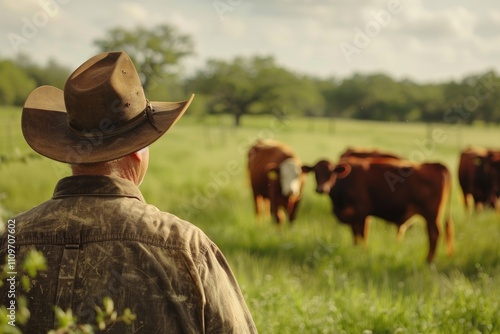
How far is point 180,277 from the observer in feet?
6.20

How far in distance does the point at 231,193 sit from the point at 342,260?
5.22 metres

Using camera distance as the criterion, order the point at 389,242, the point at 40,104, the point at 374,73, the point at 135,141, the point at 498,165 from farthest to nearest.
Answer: the point at 374,73
the point at 498,165
the point at 389,242
the point at 40,104
the point at 135,141

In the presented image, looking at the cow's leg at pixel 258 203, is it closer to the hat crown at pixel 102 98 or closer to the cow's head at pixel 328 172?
the cow's head at pixel 328 172

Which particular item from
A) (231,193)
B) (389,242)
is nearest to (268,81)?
(231,193)

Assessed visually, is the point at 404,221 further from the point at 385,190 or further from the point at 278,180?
the point at 278,180

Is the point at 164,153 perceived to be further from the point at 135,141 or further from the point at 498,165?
the point at 135,141

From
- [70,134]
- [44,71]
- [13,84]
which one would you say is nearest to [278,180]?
[70,134]

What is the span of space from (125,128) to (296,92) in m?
51.8

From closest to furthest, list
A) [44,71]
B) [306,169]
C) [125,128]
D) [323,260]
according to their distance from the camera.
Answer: [125,128]
[323,260]
[306,169]
[44,71]

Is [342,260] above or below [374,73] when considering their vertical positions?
below

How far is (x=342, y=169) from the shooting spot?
8.16 metres

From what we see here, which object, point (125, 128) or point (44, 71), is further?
point (44, 71)

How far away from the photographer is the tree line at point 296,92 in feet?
92.2

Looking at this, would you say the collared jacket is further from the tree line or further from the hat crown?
the tree line
